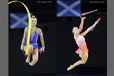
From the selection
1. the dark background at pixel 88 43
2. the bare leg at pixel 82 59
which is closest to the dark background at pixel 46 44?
the dark background at pixel 88 43

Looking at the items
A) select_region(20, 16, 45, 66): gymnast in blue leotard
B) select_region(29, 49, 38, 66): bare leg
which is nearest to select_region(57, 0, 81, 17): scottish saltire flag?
select_region(20, 16, 45, 66): gymnast in blue leotard

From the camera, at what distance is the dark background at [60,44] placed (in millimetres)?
3857

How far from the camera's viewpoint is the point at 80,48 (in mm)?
3859

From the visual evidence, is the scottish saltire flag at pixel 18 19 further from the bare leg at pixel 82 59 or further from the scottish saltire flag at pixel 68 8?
the bare leg at pixel 82 59

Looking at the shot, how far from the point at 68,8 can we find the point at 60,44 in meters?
0.56

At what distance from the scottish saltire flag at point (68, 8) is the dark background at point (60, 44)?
63 millimetres

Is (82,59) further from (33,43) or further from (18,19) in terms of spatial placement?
(18,19)

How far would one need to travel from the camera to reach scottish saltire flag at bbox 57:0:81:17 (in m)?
3.88

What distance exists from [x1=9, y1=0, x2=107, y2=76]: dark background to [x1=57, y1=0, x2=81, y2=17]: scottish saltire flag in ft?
0.21

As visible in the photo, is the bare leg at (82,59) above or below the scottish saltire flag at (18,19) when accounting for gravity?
below

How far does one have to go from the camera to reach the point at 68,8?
12.7ft

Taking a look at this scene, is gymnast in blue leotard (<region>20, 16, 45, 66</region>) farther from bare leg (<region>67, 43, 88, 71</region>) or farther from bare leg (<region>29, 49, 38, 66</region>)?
bare leg (<region>67, 43, 88, 71</region>)

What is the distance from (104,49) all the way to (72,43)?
500 mm

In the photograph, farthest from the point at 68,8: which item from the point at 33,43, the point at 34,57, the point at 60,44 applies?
the point at 34,57
